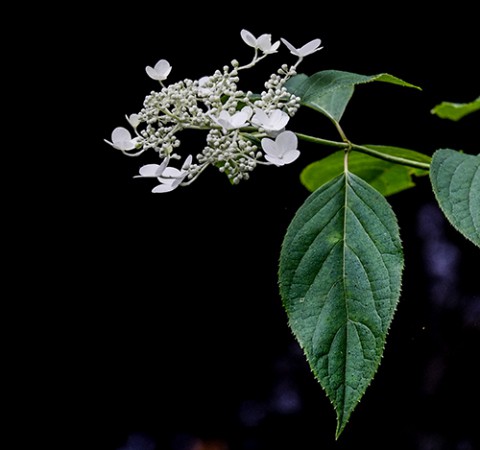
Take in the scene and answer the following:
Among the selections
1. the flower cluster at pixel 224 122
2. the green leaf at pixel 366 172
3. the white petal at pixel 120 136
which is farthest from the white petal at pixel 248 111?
the green leaf at pixel 366 172

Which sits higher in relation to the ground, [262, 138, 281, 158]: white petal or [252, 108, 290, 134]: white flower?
[252, 108, 290, 134]: white flower

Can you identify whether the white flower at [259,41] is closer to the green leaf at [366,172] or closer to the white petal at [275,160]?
the white petal at [275,160]

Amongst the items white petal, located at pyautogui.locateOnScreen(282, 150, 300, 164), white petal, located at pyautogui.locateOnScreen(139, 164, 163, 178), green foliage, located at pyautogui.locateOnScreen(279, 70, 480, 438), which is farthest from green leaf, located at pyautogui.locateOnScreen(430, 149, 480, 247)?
white petal, located at pyautogui.locateOnScreen(139, 164, 163, 178)

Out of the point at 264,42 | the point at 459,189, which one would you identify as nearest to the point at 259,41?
the point at 264,42

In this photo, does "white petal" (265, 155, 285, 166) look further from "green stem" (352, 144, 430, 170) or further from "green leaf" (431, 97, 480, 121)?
"green leaf" (431, 97, 480, 121)

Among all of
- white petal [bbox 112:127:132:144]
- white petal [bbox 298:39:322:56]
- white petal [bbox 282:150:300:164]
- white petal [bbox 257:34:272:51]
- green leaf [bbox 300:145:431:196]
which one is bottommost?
green leaf [bbox 300:145:431:196]

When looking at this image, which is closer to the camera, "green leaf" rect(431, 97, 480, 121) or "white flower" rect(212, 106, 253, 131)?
"white flower" rect(212, 106, 253, 131)

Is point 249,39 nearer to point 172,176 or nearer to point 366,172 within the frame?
point 172,176
